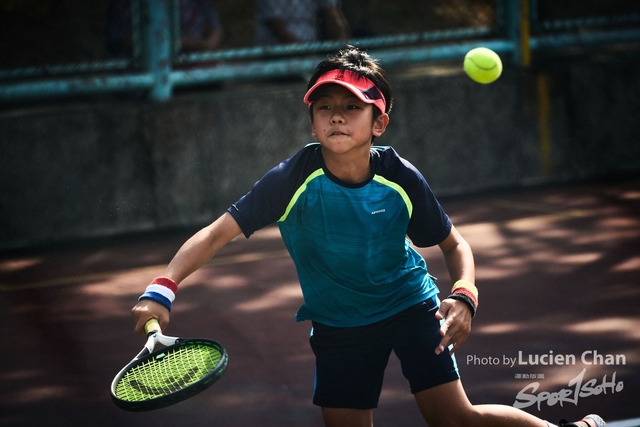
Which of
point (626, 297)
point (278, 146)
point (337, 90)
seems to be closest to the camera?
point (337, 90)

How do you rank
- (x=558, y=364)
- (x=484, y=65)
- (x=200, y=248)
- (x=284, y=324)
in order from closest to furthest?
(x=200, y=248)
(x=484, y=65)
(x=558, y=364)
(x=284, y=324)

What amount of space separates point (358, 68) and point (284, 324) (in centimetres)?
229

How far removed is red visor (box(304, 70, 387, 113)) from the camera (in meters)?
3.20

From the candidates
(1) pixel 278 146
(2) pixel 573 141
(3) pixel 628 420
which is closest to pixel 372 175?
(3) pixel 628 420

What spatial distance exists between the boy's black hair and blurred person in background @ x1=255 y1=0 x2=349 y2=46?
457 cm

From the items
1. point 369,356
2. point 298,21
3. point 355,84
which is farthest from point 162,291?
point 298,21

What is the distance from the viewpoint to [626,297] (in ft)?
17.8

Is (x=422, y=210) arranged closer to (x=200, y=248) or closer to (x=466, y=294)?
(x=466, y=294)

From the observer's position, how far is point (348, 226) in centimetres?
326

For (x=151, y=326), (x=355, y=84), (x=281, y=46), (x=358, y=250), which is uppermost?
(x=281, y=46)

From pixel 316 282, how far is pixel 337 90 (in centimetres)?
66

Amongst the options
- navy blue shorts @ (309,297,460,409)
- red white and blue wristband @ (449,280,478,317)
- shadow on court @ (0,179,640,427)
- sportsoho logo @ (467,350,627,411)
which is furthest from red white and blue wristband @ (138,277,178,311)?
sportsoho logo @ (467,350,627,411)

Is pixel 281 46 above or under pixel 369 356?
above

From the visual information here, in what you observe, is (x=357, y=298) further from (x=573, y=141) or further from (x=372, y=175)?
(x=573, y=141)
